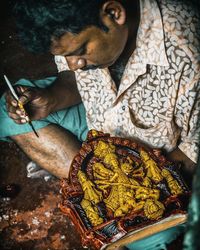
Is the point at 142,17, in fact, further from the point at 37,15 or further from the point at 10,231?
the point at 10,231

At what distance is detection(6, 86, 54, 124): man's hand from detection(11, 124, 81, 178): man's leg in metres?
0.22

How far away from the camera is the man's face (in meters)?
1.68

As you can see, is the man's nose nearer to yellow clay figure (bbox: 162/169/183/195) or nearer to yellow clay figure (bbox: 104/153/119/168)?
yellow clay figure (bbox: 104/153/119/168)

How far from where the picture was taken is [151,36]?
1.83 metres

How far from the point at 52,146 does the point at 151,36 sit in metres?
1.24

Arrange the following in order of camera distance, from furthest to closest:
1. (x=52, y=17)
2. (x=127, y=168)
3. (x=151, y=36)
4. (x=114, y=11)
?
(x=127, y=168) → (x=151, y=36) → (x=114, y=11) → (x=52, y=17)

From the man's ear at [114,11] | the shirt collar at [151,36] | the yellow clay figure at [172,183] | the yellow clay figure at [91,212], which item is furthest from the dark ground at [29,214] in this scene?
the man's ear at [114,11]

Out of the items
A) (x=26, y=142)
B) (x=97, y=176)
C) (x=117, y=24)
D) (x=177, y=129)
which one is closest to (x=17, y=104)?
(x=26, y=142)

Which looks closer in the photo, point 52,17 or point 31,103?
point 52,17

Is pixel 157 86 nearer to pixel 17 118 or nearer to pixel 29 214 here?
pixel 17 118

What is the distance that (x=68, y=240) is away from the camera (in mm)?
2697

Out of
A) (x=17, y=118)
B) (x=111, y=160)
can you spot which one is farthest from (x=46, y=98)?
(x=111, y=160)

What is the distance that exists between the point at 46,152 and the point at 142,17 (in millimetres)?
1361

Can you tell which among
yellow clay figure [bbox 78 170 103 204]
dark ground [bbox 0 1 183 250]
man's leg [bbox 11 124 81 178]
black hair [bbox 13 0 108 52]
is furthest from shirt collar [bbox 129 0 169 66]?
dark ground [bbox 0 1 183 250]
